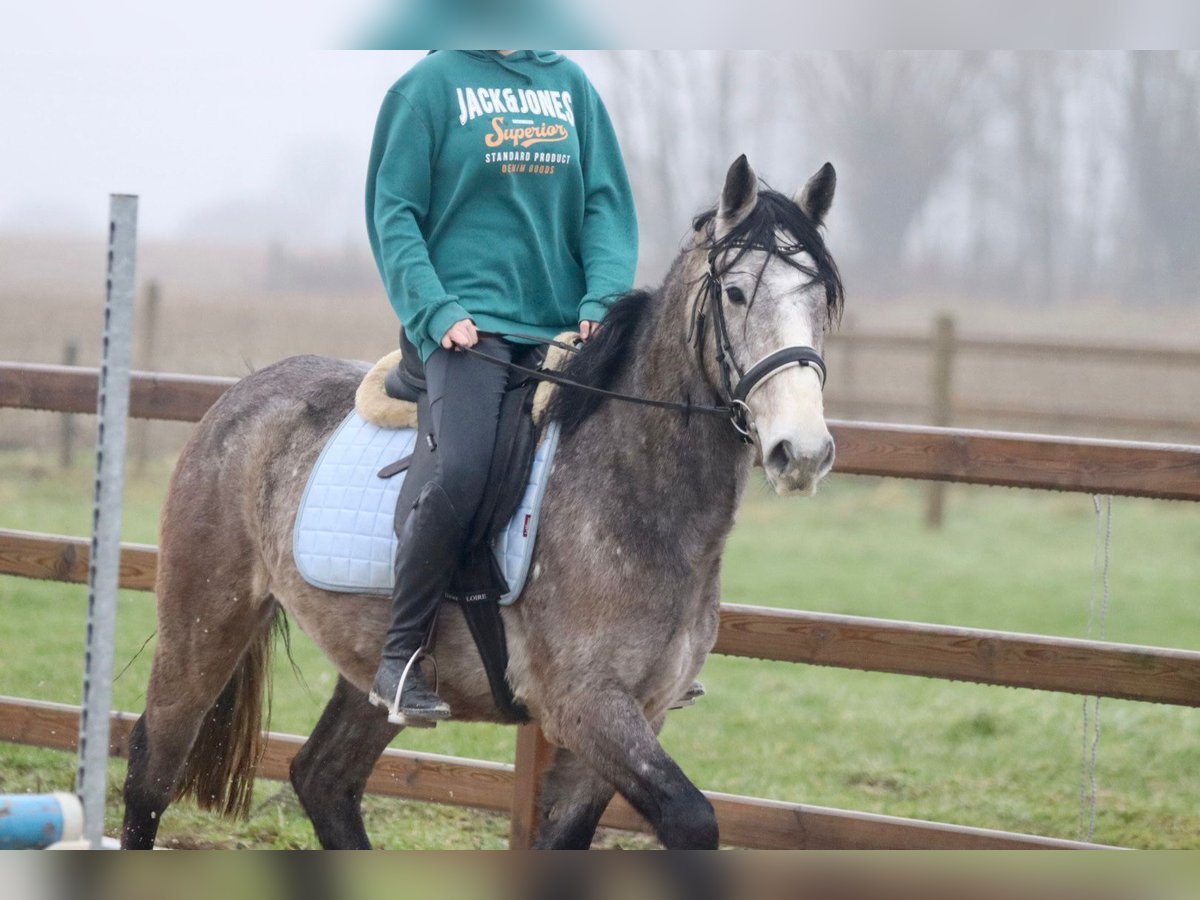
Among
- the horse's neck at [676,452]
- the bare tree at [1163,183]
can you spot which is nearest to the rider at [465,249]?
the horse's neck at [676,452]

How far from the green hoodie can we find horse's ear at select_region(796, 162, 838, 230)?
0.63 metres

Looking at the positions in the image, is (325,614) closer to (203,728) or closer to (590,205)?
(203,728)

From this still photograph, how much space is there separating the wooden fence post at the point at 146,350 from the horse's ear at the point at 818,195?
12532 millimetres

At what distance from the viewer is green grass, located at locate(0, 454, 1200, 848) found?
17.9ft

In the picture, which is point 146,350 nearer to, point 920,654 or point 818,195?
point 920,654

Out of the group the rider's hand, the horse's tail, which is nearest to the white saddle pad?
the rider's hand

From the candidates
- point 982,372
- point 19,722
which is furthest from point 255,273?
point 19,722

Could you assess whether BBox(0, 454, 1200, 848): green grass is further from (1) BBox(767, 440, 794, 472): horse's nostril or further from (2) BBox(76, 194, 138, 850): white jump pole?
(1) BBox(767, 440, 794, 472): horse's nostril

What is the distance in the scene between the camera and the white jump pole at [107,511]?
2086 millimetres

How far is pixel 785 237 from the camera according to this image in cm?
329

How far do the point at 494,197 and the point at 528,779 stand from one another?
2163mm

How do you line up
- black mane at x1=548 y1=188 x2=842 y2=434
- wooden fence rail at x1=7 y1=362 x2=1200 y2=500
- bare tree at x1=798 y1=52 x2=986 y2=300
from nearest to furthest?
1. black mane at x1=548 y1=188 x2=842 y2=434
2. wooden fence rail at x1=7 y1=362 x2=1200 y2=500
3. bare tree at x1=798 y1=52 x2=986 y2=300

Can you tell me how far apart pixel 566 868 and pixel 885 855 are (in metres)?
0.50

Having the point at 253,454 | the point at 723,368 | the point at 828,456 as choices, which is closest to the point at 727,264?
the point at 723,368
